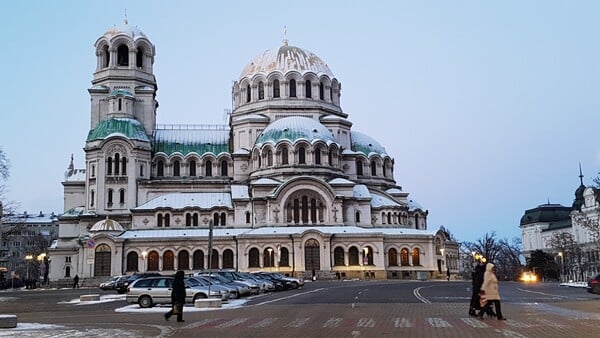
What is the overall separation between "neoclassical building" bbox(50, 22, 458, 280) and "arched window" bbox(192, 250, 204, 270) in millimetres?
122

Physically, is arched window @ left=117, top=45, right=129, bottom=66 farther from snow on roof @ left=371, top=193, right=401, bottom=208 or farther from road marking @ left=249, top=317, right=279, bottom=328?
road marking @ left=249, top=317, right=279, bottom=328

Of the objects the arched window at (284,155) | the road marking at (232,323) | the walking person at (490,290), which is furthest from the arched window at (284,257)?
the walking person at (490,290)

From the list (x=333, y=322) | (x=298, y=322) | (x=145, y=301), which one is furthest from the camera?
(x=145, y=301)

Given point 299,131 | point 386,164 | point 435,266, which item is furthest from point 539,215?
point 299,131

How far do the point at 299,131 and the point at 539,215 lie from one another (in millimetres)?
72629

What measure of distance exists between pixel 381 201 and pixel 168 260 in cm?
2714

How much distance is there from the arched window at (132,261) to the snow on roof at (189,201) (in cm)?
587

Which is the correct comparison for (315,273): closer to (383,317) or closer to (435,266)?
(435,266)

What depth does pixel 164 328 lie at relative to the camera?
21.5m

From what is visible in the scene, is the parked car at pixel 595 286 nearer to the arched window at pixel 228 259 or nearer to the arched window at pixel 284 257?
the arched window at pixel 284 257

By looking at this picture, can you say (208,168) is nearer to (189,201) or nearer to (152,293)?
(189,201)

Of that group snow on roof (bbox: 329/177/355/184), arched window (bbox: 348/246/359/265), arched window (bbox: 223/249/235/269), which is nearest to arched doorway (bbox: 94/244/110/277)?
arched window (bbox: 223/249/235/269)

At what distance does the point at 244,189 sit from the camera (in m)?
85.6

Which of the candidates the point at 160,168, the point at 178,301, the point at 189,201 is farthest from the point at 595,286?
the point at 160,168
